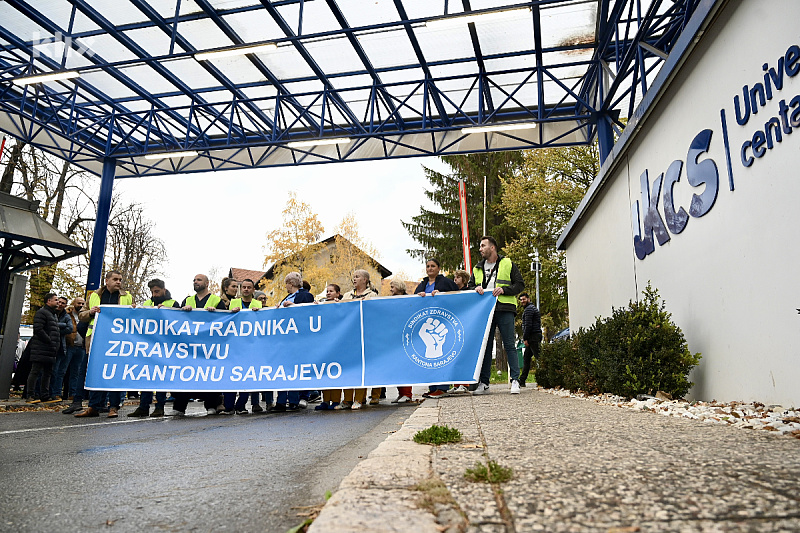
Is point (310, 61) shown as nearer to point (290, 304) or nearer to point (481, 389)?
point (290, 304)

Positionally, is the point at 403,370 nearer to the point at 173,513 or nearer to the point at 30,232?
the point at 173,513

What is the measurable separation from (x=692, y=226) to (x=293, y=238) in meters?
30.3

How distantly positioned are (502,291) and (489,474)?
18.3ft

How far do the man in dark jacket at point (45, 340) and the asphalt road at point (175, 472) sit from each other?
17.1 feet

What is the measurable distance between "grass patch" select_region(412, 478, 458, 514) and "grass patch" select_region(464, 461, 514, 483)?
13 cm

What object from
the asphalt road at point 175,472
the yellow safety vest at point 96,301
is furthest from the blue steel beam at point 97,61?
the asphalt road at point 175,472

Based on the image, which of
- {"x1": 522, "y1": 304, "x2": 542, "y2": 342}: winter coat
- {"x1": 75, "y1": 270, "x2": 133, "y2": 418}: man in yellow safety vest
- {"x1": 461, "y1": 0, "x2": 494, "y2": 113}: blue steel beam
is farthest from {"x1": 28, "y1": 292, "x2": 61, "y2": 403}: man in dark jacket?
{"x1": 461, "y1": 0, "x2": 494, "y2": 113}: blue steel beam

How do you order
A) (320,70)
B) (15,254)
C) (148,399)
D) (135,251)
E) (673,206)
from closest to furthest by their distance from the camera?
1. (673,206)
2. (148,399)
3. (15,254)
4. (320,70)
5. (135,251)

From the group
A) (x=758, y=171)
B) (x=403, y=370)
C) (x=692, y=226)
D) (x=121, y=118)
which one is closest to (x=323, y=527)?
(x=758, y=171)

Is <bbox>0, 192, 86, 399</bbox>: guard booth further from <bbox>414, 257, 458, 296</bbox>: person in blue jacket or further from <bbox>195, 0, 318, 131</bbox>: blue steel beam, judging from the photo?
<bbox>414, 257, 458, 296</bbox>: person in blue jacket

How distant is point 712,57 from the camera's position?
16.7 ft

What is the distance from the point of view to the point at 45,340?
10859mm

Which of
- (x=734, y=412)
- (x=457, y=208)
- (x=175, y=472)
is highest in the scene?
(x=457, y=208)

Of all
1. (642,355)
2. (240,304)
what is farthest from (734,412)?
(240,304)
